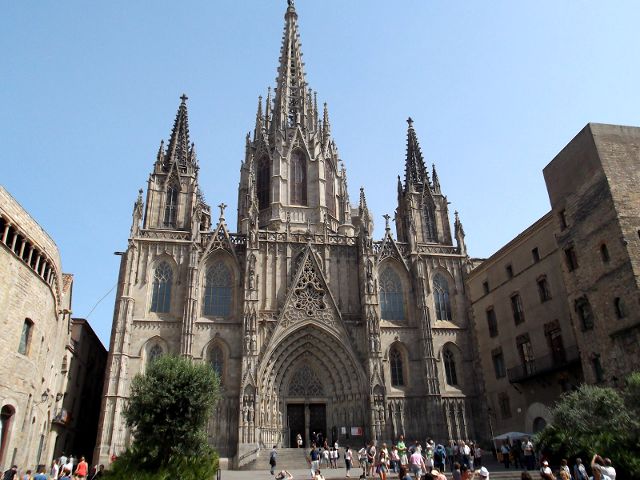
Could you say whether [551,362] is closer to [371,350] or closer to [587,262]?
[587,262]

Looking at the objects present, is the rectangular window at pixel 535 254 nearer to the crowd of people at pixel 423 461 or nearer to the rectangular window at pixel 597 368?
the rectangular window at pixel 597 368

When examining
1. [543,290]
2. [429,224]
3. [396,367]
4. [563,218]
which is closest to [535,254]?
[543,290]

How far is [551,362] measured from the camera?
29641 millimetres

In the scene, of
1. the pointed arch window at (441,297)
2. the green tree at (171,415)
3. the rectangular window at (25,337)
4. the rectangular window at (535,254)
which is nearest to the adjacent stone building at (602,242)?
the rectangular window at (535,254)

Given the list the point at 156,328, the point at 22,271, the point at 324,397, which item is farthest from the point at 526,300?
the point at 22,271

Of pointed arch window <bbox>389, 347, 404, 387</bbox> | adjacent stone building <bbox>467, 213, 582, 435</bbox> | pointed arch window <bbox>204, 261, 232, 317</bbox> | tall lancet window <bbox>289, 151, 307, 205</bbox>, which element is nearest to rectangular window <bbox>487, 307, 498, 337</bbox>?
adjacent stone building <bbox>467, 213, 582, 435</bbox>

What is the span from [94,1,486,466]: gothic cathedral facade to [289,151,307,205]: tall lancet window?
185 cm

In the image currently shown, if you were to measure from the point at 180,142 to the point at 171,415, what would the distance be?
2660 centimetres

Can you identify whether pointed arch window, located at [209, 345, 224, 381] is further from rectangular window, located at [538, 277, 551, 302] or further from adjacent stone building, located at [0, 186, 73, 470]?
rectangular window, located at [538, 277, 551, 302]

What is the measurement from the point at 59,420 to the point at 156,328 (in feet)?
24.8

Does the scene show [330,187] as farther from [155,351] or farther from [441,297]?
[155,351]

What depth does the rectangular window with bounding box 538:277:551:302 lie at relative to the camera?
3098 cm

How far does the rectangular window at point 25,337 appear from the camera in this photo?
24.3 metres

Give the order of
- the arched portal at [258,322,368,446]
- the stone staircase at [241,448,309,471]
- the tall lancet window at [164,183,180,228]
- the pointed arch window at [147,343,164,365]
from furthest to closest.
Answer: the tall lancet window at [164,183,180,228], the arched portal at [258,322,368,446], the pointed arch window at [147,343,164,365], the stone staircase at [241,448,309,471]
